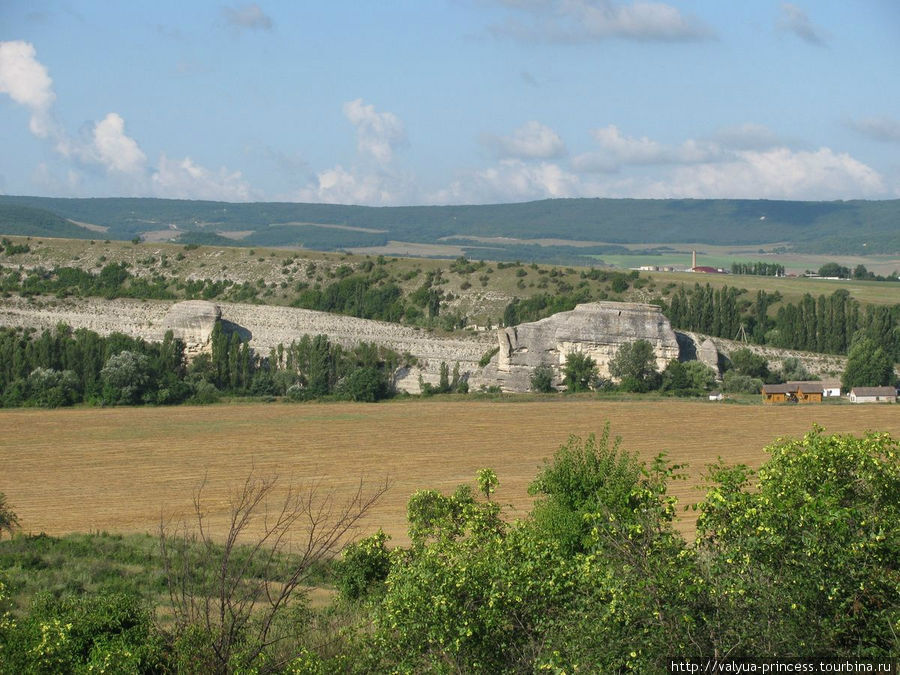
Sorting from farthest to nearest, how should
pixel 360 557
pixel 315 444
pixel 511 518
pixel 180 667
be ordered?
pixel 315 444
pixel 511 518
pixel 360 557
pixel 180 667

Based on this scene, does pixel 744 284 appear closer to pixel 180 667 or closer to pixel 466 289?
pixel 466 289

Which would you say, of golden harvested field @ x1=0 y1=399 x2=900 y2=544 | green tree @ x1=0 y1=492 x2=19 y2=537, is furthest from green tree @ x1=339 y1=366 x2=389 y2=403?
green tree @ x1=0 y1=492 x2=19 y2=537

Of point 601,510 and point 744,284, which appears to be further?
point 744,284

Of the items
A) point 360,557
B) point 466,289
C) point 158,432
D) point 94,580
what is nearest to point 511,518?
point 360,557

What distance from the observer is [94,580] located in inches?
679

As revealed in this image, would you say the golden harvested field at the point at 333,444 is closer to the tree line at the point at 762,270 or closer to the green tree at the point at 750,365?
the green tree at the point at 750,365

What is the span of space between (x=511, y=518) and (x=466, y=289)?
43.7 meters

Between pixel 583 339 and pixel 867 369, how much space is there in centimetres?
1220

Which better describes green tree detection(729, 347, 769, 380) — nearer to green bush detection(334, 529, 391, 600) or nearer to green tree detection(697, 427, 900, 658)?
green bush detection(334, 529, 391, 600)

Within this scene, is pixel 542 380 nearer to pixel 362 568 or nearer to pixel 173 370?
pixel 173 370

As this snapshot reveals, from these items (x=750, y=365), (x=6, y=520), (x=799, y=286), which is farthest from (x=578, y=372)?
(x=799, y=286)

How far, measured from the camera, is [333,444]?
3562 cm

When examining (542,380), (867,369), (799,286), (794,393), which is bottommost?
(794,393)

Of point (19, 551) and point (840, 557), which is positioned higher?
point (840, 557)
